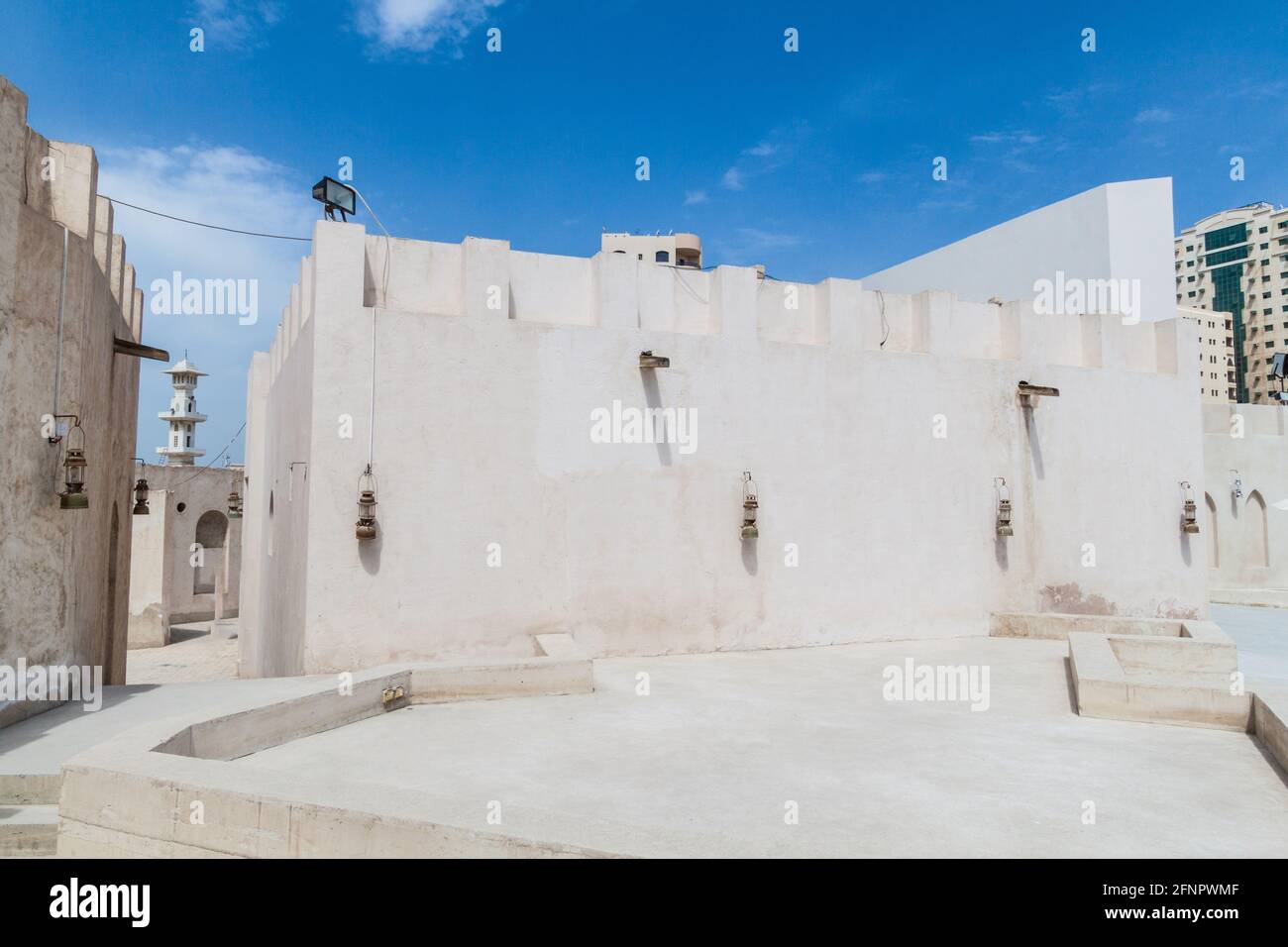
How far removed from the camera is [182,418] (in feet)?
187

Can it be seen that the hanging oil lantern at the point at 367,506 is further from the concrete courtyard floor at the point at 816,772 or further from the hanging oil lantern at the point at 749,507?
the hanging oil lantern at the point at 749,507

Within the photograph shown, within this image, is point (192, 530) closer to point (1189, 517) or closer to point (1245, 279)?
point (1189, 517)

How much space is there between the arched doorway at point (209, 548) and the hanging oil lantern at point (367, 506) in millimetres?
23679

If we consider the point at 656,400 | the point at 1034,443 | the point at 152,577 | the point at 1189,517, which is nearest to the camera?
the point at 656,400

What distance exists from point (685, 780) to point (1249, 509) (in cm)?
2407

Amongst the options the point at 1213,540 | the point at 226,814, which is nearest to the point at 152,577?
the point at 226,814

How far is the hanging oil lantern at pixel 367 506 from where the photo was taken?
9289 millimetres

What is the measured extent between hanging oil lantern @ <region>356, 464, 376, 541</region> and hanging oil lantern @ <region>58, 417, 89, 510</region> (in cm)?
263

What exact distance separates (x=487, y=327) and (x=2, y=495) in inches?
201

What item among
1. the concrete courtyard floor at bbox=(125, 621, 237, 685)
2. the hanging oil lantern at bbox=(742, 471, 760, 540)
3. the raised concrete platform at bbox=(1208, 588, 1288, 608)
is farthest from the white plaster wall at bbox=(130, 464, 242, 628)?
the raised concrete platform at bbox=(1208, 588, 1288, 608)

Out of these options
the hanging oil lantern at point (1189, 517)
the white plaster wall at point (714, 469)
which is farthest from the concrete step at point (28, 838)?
the hanging oil lantern at point (1189, 517)

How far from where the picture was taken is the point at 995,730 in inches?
288
